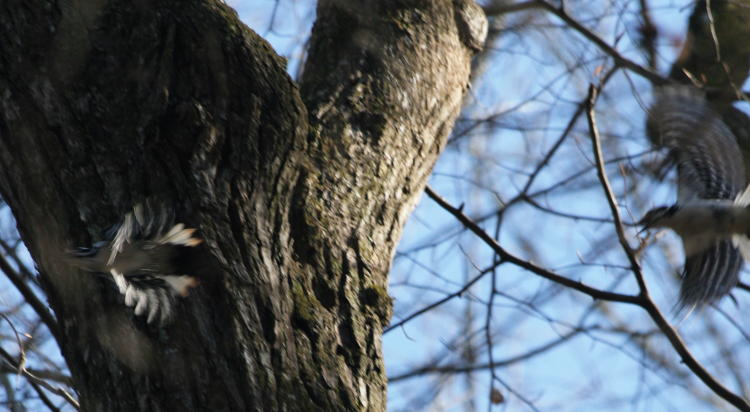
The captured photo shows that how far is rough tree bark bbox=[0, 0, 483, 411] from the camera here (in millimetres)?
1229

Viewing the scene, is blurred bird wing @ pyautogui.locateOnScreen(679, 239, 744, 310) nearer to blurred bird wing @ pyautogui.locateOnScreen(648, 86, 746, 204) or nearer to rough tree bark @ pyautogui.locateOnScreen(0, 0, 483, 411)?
blurred bird wing @ pyautogui.locateOnScreen(648, 86, 746, 204)

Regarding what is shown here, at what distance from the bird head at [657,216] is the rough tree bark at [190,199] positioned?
1.03 meters

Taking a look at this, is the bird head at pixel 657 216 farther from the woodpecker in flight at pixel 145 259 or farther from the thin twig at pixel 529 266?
the woodpecker in flight at pixel 145 259

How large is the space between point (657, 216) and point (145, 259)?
1.50 m

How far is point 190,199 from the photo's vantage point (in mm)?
1304

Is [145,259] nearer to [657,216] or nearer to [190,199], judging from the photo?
[190,199]

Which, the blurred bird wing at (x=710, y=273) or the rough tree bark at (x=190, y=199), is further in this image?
the blurred bird wing at (x=710, y=273)

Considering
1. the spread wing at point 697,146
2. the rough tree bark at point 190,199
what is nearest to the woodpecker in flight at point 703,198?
the spread wing at point 697,146

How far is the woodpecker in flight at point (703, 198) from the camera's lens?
2229mm

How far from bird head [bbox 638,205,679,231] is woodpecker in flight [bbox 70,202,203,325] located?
4.61 ft

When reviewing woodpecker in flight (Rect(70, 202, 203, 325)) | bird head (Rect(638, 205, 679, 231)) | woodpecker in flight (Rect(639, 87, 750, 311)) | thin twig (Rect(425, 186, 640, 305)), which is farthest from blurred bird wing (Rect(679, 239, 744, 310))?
woodpecker in flight (Rect(70, 202, 203, 325))

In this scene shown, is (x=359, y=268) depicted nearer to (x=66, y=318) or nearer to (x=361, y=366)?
(x=361, y=366)

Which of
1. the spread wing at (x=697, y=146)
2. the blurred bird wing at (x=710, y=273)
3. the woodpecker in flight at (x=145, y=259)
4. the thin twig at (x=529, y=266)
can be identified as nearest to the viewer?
the woodpecker in flight at (x=145, y=259)

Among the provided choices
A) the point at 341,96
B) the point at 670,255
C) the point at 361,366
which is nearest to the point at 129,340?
the point at 361,366
